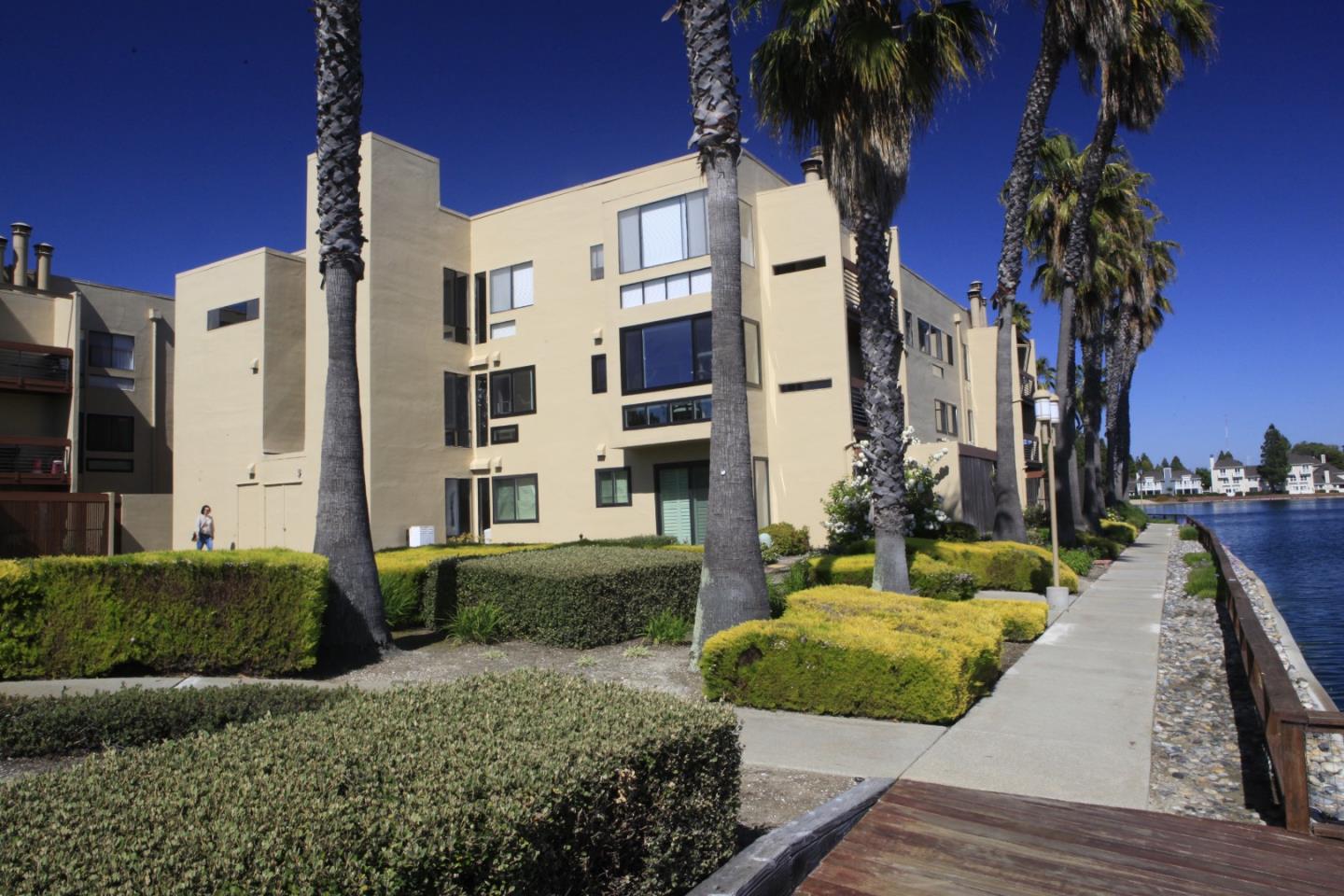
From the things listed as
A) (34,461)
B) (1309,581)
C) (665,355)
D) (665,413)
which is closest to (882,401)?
(665,413)

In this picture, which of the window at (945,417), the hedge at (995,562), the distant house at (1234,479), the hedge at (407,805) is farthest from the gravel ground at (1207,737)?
the distant house at (1234,479)

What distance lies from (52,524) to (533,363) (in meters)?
15.1

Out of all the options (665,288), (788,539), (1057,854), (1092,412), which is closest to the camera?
(1057,854)

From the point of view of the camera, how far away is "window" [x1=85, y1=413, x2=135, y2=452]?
103 ft

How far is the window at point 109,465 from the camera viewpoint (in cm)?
3130

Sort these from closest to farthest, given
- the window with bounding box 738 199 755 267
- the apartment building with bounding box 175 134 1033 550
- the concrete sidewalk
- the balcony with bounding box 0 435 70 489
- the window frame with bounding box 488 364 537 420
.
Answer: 1. the concrete sidewalk
2. the apartment building with bounding box 175 134 1033 550
3. the window with bounding box 738 199 755 267
4. the window frame with bounding box 488 364 537 420
5. the balcony with bounding box 0 435 70 489

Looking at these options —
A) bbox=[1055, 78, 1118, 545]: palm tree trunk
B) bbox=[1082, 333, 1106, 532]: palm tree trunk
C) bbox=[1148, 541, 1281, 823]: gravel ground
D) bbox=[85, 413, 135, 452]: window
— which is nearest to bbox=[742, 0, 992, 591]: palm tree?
bbox=[1148, 541, 1281, 823]: gravel ground

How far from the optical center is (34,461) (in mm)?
28875

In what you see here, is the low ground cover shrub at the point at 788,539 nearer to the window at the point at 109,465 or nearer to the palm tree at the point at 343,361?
the palm tree at the point at 343,361

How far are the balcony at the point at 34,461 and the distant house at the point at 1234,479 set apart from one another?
187 m

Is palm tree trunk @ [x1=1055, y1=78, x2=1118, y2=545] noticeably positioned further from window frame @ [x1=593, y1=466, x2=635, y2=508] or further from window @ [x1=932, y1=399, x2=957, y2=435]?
window frame @ [x1=593, y1=466, x2=635, y2=508]

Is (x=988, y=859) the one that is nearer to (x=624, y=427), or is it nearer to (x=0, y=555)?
(x=624, y=427)

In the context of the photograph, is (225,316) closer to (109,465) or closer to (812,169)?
(109,465)

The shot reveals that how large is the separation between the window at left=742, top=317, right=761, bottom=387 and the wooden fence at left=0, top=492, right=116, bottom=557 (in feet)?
66.8
